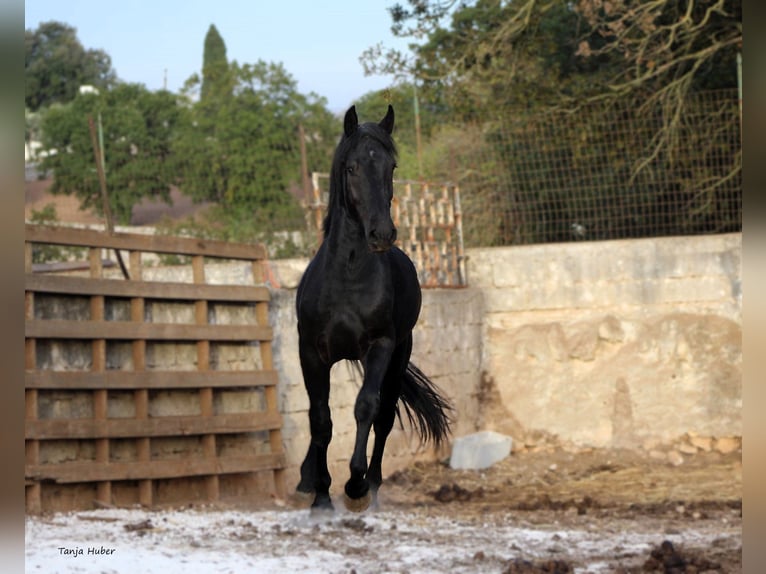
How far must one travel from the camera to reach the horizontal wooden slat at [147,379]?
33.2ft

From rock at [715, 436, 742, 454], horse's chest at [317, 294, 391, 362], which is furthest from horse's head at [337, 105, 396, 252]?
rock at [715, 436, 742, 454]

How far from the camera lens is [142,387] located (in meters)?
10.9

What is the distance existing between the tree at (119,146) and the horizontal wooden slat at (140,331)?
4.53 m

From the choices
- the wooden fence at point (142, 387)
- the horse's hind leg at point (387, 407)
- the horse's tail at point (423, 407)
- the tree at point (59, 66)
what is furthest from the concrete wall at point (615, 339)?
the tree at point (59, 66)

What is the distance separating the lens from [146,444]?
10.9 metres

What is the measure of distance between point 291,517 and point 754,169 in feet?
29.6

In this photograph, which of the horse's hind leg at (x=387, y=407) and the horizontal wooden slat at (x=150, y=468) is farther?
the horizontal wooden slat at (x=150, y=468)

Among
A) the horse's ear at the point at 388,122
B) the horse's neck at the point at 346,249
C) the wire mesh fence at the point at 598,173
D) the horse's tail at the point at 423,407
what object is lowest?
the horse's tail at the point at 423,407

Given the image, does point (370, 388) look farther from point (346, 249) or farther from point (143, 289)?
point (143, 289)

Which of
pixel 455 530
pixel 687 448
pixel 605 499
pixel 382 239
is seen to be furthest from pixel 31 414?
pixel 687 448

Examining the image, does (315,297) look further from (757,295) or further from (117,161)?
(117,161)

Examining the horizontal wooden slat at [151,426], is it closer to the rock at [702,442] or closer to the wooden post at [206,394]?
the wooden post at [206,394]

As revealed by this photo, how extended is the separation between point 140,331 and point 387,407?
7.49m

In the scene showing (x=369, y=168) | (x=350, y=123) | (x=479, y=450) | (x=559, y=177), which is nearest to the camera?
(x=369, y=168)
